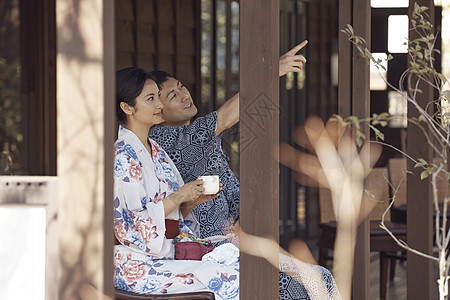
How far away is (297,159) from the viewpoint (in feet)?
24.4

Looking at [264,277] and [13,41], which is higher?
[13,41]

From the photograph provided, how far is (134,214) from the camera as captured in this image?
2906 millimetres

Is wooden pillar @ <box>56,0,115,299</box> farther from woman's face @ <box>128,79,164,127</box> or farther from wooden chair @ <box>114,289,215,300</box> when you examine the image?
woman's face @ <box>128,79,164,127</box>

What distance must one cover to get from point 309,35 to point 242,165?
17.6ft

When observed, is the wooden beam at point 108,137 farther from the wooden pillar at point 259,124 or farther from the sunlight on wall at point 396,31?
the sunlight on wall at point 396,31

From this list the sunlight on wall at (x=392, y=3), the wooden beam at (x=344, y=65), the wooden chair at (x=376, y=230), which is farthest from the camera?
the sunlight on wall at (x=392, y=3)

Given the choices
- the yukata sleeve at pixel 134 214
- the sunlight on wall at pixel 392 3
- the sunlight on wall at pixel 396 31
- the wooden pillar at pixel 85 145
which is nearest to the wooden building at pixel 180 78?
the wooden pillar at pixel 85 145

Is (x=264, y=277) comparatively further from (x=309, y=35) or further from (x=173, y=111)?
(x=309, y=35)

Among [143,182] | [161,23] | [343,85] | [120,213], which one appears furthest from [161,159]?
[161,23]

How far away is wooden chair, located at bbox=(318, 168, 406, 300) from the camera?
4.58 m

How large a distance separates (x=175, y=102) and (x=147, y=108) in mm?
494

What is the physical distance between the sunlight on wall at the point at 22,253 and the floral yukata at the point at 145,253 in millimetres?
649

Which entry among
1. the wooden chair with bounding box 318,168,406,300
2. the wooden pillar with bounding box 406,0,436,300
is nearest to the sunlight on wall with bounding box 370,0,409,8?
the wooden chair with bounding box 318,168,406,300

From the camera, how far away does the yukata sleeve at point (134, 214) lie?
288 centimetres
